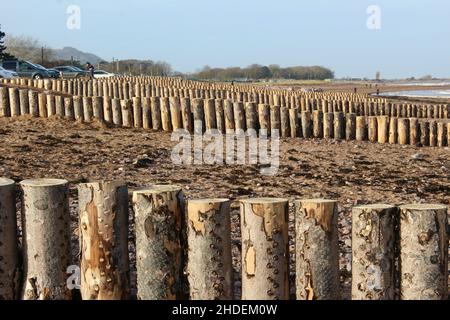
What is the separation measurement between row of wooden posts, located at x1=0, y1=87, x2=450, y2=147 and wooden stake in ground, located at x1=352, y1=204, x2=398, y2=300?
10.8 m

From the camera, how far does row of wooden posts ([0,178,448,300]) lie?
4562 mm

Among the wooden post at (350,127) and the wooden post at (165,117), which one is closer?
the wooden post at (165,117)

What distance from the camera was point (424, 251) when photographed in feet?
14.8

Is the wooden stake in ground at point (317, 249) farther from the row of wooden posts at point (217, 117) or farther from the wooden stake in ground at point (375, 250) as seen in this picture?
the row of wooden posts at point (217, 117)

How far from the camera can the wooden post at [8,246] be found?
4.83m

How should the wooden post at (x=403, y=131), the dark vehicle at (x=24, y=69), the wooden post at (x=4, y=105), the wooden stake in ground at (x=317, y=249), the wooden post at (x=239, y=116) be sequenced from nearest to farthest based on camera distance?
the wooden stake in ground at (x=317, y=249) → the wooden post at (x=4, y=105) → the wooden post at (x=239, y=116) → the wooden post at (x=403, y=131) → the dark vehicle at (x=24, y=69)

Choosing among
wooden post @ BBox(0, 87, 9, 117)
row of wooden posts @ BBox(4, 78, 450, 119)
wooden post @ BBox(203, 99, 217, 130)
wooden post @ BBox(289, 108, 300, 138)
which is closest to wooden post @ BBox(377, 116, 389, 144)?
wooden post @ BBox(289, 108, 300, 138)

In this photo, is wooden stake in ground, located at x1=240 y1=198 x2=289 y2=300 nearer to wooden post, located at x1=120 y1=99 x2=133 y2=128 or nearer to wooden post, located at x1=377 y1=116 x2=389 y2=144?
wooden post, located at x1=120 y1=99 x2=133 y2=128

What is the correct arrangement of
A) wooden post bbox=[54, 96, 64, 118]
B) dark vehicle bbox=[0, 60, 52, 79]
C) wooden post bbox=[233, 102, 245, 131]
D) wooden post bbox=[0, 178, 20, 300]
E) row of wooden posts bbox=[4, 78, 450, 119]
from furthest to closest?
dark vehicle bbox=[0, 60, 52, 79]
row of wooden posts bbox=[4, 78, 450, 119]
wooden post bbox=[233, 102, 245, 131]
wooden post bbox=[54, 96, 64, 118]
wooden post bbox=[0, 178, 20, 300]

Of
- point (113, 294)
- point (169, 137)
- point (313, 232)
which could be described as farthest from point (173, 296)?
point (169, 137)

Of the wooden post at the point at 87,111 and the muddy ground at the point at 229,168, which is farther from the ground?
the wooden post at the point at 87,111

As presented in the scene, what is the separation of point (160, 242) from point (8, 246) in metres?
1.08

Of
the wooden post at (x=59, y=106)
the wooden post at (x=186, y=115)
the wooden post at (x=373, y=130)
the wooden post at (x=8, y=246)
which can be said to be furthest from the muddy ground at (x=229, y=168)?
the wooden post at (x=8, y=246)

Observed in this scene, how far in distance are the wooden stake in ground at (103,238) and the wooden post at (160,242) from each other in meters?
0.14
